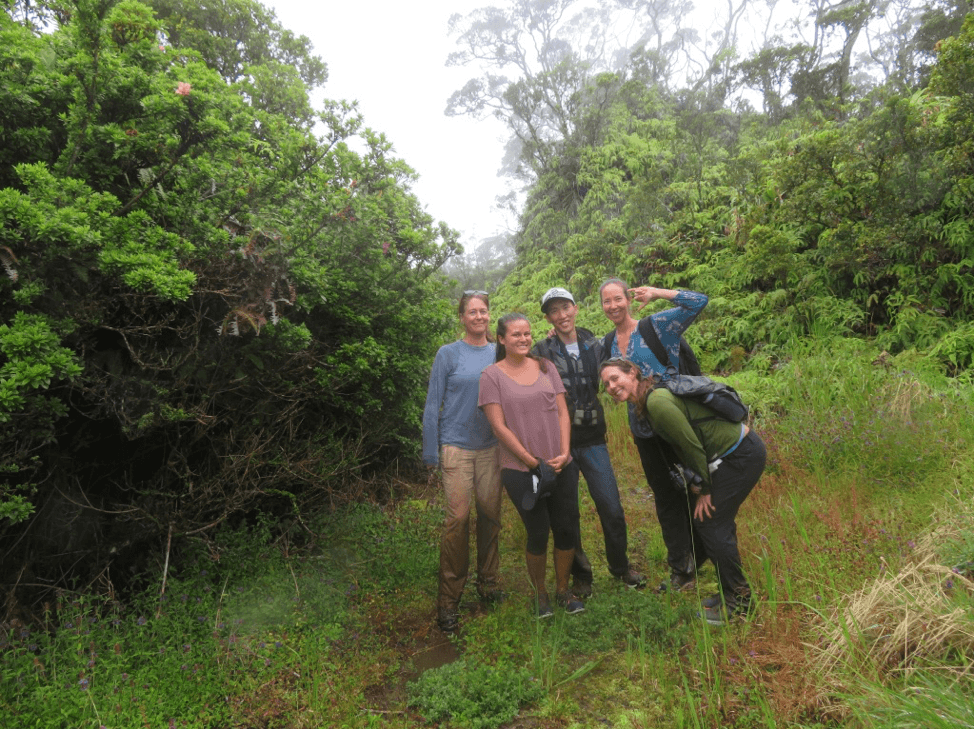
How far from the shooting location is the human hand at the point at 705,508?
10.6 feet

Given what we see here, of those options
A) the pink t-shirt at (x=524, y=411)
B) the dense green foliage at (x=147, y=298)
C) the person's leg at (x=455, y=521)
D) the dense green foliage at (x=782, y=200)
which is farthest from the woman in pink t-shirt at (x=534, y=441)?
the dense green foliage at (x=782, y=200)

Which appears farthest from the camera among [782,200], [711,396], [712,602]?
[782,200]

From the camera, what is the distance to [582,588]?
13.2 ft

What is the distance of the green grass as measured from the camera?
2.56m

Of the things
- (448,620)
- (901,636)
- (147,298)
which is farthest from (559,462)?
(147,298)

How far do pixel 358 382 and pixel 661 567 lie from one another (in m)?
3.18

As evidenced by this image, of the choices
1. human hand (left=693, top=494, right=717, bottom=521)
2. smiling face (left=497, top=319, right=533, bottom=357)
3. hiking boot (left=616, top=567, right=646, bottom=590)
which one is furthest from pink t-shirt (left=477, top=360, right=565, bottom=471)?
hiking boot (left=616, top=567, right=646, bottom=590)

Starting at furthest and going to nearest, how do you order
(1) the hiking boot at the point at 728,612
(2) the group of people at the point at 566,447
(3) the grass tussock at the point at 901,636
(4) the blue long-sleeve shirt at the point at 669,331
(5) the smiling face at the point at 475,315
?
(5) the smiling face at the point at 475,315 → (4) the blue long-sleeve shirt at the point at 669,331 → (2) the group of people at the point at 566,447 → (1) the hiking boot at the point at 728,612 → (3) the grass tussock at the point at 901,636

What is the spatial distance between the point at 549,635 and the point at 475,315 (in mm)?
2082

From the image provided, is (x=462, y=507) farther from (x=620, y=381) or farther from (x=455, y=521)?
(x=620, y=381)

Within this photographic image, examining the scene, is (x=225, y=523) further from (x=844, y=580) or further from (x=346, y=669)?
(x=844, y=580)

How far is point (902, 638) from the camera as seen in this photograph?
2.54 metres

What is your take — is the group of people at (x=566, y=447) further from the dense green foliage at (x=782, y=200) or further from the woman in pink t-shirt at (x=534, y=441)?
the dense green foliage at (x=782, y=200)

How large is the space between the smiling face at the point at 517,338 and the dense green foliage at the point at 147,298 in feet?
5.30
